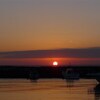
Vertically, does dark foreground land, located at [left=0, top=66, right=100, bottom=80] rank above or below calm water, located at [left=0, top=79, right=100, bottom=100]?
above

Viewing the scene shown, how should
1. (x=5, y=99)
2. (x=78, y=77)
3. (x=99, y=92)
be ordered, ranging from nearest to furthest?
(x=5, y=99)
(x=99, y=92)
(x=78, y=77)

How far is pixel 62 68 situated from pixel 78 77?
637 inches

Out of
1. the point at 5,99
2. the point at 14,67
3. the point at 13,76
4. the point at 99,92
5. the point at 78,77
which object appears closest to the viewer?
the point at 5,99

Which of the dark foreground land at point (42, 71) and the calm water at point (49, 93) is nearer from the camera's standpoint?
the calm water at point (49, 93)

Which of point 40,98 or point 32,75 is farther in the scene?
point 32,75

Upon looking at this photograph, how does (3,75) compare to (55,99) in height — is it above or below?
above

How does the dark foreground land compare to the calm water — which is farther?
the dark foreground land

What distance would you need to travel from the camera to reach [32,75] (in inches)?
2670

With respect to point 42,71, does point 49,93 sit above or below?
below

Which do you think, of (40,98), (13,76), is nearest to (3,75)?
(13,76)

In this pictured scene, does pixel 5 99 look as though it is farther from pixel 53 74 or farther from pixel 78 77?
pixel 53 74

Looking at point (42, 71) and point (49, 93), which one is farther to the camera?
point (42, 71)

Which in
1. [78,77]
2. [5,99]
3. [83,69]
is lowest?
[5,99]

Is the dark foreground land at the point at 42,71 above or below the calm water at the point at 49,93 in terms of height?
above
